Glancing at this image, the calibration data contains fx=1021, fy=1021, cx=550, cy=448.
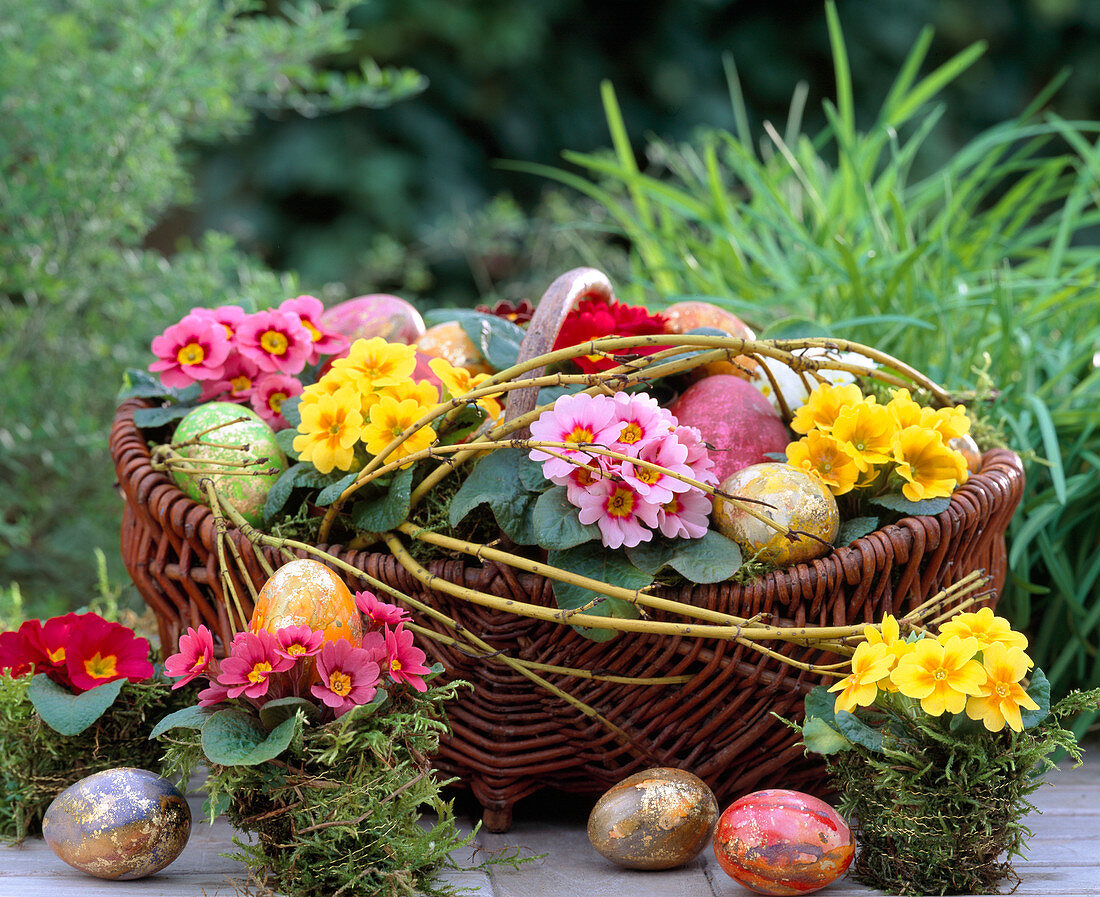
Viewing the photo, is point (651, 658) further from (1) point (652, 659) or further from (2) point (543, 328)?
(2) point (543, 328)

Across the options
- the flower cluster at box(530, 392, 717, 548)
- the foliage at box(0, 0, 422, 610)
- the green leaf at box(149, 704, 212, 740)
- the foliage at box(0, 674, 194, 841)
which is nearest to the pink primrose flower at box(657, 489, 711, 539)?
the flower cluster at box(530, 392, 717, 548)

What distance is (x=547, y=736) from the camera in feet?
3.68

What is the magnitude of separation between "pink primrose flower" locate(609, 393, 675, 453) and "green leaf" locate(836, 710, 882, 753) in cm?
32

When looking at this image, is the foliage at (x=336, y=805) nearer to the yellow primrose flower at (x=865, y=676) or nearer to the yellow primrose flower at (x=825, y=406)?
the yellow primrose flower at (x=865, y=676)

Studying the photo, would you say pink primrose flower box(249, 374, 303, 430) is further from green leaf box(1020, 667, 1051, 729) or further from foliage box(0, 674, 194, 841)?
green leaf box(1020, 667, 1051, 729)

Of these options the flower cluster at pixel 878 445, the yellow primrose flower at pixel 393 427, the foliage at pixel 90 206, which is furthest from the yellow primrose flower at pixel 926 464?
the foliage at pixel 90 206

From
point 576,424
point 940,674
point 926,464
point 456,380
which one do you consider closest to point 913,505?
point 926,464

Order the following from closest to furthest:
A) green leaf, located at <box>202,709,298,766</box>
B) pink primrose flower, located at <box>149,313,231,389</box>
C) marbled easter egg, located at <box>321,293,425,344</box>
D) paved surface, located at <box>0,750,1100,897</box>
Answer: green leaf, located at <box>202,709,298,766</box>
paved surface, located at <box>0,750,1100,897</box>
pink primrose flower, located at <box>149,313,231,389</box>
marbled easter egg, located at <box>321,293,425,344</box>

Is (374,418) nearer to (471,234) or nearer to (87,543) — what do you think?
(87,543)

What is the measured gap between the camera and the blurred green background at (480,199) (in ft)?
5.63

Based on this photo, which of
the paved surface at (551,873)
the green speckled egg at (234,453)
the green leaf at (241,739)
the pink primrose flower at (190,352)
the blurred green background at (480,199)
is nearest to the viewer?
the green leaf at (241,739)

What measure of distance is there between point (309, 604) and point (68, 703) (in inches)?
12.4

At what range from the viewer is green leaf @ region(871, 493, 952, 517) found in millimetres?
1086

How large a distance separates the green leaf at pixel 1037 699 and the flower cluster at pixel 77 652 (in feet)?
2.92
